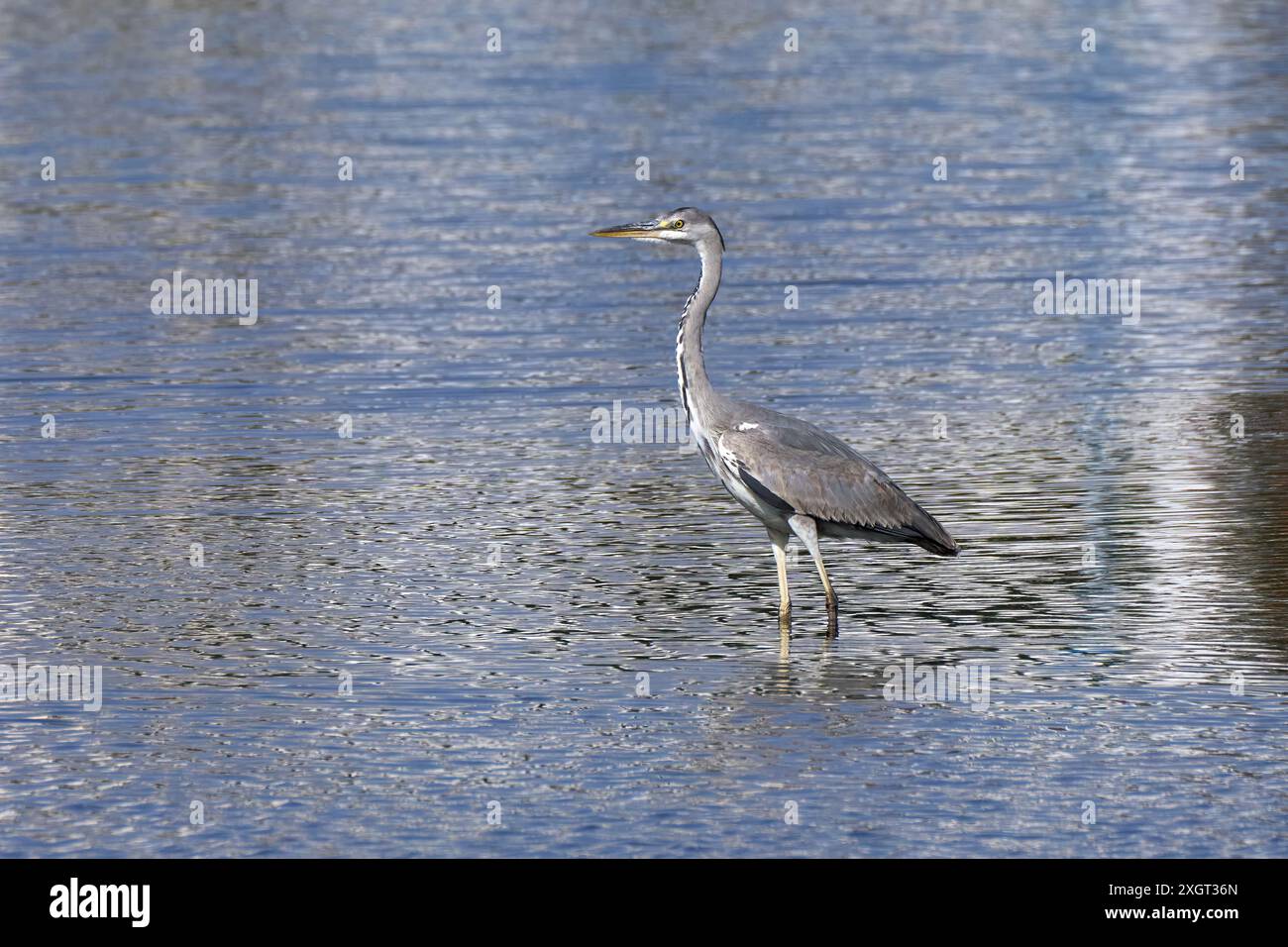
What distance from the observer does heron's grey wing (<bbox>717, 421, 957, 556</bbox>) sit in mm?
14242

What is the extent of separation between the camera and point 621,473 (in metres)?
19.1

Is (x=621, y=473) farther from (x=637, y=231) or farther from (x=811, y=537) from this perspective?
(x=811, y=537)

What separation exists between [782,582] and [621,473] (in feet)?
15.5

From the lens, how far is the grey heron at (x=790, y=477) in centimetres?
1427

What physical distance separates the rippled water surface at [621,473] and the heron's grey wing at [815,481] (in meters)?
0.68

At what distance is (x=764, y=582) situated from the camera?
1578cm

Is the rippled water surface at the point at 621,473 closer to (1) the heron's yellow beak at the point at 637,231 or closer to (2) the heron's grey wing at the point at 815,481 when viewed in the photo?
(2) the heron's grey wing at the point at 815,481

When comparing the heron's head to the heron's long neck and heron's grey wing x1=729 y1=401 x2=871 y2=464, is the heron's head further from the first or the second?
heron's grey wing x1=729 y1=401 x2=871 y2=464

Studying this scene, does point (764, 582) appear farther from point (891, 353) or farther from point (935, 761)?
point (891, 353)

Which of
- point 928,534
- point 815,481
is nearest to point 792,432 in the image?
point 815,481

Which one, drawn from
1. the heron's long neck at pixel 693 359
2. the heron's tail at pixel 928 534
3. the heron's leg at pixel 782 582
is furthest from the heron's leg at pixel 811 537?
the heron's long neck at pixel 693 359

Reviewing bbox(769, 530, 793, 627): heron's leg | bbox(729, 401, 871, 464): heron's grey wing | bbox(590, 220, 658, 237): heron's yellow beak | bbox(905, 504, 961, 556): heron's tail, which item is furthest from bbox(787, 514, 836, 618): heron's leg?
bbox(590, 220, 658, 237): heron's yellow beak
